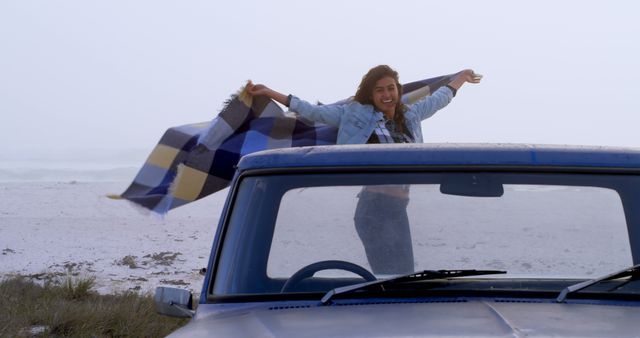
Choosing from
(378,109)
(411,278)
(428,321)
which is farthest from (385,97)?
(428,321)

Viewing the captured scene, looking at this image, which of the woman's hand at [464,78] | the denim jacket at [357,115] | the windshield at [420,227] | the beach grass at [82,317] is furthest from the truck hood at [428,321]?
the beach grass at [82,317]

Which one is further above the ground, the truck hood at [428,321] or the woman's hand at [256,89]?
the woman's hand at [256,89]

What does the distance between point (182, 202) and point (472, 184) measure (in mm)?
2889

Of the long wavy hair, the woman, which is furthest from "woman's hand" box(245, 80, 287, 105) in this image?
the long wavy hair

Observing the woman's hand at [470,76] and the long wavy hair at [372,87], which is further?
the woman's hand at [470,76]

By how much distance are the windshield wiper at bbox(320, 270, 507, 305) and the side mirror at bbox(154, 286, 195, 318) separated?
1.90ft

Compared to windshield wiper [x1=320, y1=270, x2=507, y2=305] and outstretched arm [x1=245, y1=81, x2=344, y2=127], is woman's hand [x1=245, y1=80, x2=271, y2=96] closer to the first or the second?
outstretched arm [x1=245, y1=81, x2=344, y2=127]

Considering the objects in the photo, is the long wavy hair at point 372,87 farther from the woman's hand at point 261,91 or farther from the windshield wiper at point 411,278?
the windshield wiper at point 411,278

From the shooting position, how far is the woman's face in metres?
6.07

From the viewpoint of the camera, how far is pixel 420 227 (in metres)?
3.47

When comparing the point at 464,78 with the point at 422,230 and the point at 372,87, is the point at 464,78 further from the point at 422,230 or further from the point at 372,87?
the point at 422,230

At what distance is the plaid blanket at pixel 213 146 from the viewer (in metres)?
6.03

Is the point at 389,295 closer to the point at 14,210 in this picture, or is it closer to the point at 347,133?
the point at 347,133

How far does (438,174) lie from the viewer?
11.3 feet
